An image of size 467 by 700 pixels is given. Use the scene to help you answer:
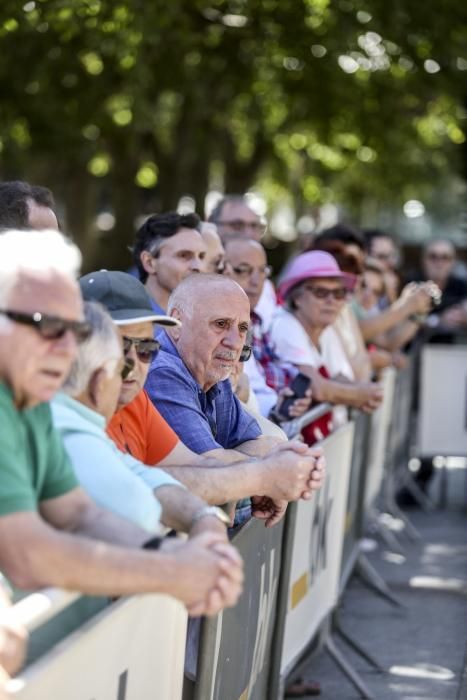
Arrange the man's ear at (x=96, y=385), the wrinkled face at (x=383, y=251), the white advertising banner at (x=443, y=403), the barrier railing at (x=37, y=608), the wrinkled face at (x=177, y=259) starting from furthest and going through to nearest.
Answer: the white advertising banner at (x=443, y=403), the wrinkled face at (x=383, y=251), the wrinkled face at (x=177, y=259), the man's ear at (x=96, y=385), the barrier railing at (x=37, y=608)

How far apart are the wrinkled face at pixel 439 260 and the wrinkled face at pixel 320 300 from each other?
631 centimetres

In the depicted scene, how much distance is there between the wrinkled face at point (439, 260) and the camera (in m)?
14.0

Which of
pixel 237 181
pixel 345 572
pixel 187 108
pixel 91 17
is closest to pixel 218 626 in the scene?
pixel 345 572

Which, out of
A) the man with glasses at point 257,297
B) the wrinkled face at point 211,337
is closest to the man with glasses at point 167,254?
the man with glasses at point 257,297

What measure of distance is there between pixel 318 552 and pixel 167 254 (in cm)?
151

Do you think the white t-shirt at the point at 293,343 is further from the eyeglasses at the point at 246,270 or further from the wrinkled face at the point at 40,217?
the wrinkled face at the point at 40,217

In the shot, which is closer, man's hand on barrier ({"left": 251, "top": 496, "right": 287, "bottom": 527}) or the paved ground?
man's hand on barrier ({"left": 251, "top": 496, "right": 287, "bottom": 527})

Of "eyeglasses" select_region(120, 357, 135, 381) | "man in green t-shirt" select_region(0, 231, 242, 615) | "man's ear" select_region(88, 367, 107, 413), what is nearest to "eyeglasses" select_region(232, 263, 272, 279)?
"eyeglasses" select_region(120, 357, 135, 381)

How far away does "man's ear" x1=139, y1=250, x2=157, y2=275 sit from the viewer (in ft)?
22.1

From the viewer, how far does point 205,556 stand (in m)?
3.28

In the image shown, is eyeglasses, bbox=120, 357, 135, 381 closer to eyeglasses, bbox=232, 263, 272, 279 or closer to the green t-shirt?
the green t-shirt

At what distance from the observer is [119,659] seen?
11.2 ft

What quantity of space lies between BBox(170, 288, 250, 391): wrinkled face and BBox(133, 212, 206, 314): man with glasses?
47.3 inches

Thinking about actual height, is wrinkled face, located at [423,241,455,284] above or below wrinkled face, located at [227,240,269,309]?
above
